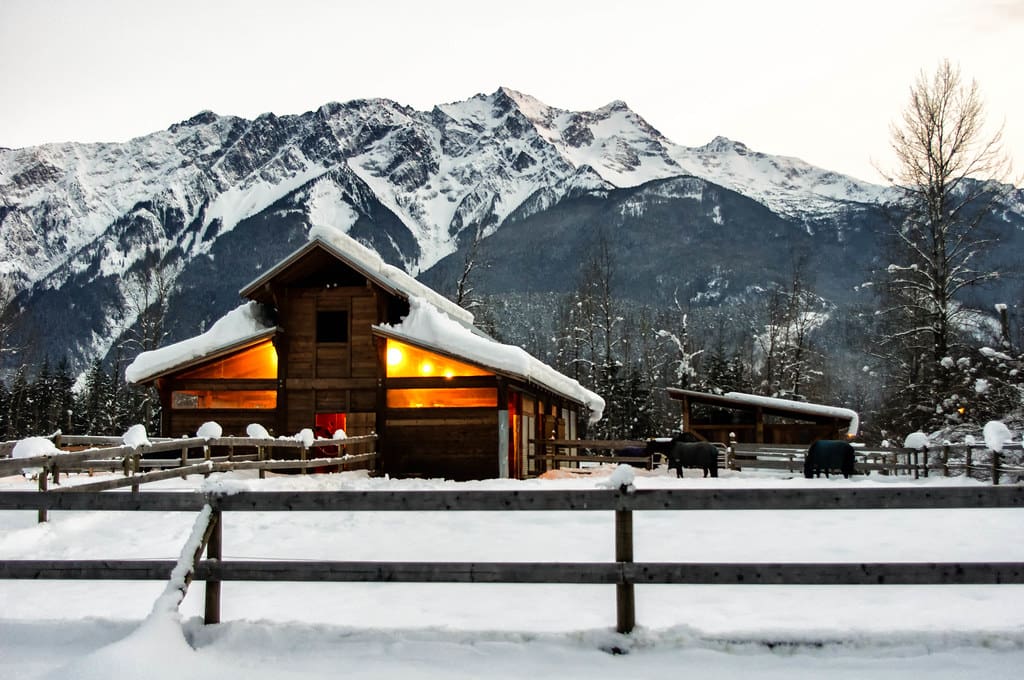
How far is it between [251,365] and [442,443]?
6.95 m

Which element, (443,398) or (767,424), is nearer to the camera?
(443,398)

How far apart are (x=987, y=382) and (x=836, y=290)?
17399cm

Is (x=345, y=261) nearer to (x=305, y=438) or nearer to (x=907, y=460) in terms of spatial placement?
(x=305, y=438)

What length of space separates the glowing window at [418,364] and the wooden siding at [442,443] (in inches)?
43.0

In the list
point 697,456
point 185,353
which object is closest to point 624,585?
point 697,456

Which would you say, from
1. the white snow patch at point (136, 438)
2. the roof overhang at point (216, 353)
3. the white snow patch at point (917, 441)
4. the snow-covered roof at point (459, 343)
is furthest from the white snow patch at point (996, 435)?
the roof overhang at point (216, 353)

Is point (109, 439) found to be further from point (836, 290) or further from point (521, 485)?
point (836, 290)

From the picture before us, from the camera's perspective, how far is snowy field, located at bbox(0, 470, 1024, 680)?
16.9 feet

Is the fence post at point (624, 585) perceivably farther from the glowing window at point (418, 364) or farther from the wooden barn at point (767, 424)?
the wooden barn at point (767, 424)

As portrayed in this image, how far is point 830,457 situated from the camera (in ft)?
66.2

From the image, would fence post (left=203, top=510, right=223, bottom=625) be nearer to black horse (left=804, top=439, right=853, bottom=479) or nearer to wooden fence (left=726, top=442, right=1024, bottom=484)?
wooden fence (left=726, top=442, right=1024, bottom=484)

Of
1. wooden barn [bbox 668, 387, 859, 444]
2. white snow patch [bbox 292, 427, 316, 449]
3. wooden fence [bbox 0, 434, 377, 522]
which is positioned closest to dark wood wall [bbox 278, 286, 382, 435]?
wooden fence [bbox 0, 434, 377, 522]

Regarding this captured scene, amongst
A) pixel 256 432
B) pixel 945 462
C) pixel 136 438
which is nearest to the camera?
pixel 136 438

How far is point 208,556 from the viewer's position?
5926 mm
